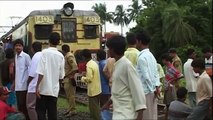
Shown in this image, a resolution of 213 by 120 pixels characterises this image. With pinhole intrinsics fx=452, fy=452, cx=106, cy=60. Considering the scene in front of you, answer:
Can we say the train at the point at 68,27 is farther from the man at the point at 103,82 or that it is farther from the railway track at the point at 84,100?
the man at the point at 103,82

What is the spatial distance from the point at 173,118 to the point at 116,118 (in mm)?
2639

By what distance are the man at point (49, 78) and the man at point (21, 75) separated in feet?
1.89

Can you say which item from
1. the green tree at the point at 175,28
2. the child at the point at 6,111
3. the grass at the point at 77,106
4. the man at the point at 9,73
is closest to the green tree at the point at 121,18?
the green tree at the point at 175,28

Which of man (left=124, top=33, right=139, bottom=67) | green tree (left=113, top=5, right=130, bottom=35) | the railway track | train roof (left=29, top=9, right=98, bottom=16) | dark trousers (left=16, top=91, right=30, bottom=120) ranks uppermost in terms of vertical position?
green tree (left=113, top=5, right=130, bottom=35)

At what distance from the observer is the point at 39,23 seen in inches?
606

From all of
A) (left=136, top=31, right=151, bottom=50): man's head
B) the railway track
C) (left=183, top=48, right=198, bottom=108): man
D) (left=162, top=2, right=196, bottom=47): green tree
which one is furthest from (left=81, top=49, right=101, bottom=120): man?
(left=162, top=2, right=196, bottom=47): green tree

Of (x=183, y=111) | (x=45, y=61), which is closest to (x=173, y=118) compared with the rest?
(x=183, y=111)

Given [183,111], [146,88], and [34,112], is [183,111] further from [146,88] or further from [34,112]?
[34,112]

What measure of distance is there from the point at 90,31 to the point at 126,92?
1144cm

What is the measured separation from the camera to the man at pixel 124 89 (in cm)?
462

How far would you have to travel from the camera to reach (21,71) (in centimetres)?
782

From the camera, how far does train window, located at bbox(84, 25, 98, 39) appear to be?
1603 centimetres

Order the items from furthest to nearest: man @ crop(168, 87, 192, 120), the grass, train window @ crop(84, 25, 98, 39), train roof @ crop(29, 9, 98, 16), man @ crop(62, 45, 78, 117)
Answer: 1. train window @ crop(84, 25, 98, 39)
2. train roof @ crop(29, 9, 98, 16)
3. the grass
4. man @ crop(62, 45, 78, 117)
5. man @ crop(168, 87, 192, 120)

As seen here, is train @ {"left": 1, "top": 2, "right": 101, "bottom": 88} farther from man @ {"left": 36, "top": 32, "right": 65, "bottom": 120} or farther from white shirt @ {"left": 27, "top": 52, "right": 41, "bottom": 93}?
man @ {"left": 36, "top": 32, "right": 65, "bottom": 120}
